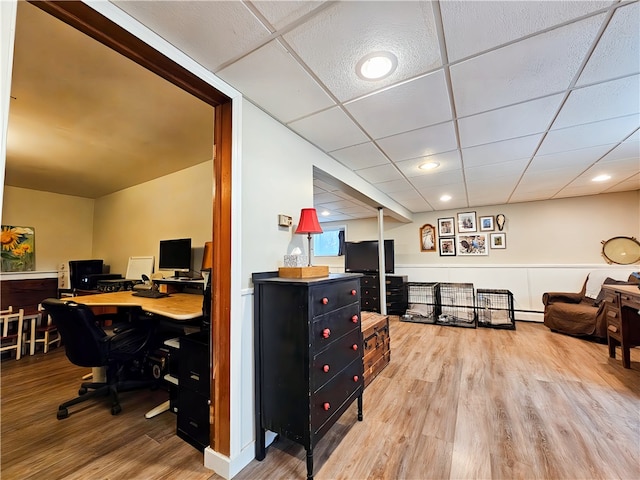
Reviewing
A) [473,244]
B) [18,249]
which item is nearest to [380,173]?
[473,244]

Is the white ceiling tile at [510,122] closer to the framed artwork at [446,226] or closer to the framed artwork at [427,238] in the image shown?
the framed artwork at [446,226]

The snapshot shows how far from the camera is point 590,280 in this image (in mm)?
4211

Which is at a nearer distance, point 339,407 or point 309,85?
point 309,85

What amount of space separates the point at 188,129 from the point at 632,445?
13.0ft

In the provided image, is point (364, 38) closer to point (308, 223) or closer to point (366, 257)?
point (308, 223)

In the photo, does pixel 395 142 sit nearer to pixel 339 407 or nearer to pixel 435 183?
pixel 435 183

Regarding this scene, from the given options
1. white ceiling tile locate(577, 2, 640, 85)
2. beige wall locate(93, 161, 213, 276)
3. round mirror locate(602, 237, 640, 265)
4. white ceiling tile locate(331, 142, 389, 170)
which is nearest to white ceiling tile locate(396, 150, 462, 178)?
white ceiling tile locate(331, 142, 389, 170)

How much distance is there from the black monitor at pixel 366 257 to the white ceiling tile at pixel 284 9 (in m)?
4.88

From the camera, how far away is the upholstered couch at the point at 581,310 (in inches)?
142

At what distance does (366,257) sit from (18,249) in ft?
19.5

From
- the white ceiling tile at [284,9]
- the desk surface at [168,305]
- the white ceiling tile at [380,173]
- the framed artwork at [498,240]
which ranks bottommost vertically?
the desk surface at [168,305]

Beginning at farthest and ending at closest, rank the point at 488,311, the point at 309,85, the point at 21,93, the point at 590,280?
the point at 488,311 < the point at 590,280 < the point at 21,93 < the point at 309,85

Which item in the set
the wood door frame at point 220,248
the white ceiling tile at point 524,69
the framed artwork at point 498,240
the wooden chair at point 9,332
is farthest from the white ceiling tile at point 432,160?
the wooden chair at point 9,332

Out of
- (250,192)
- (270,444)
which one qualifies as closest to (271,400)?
(270,444)
